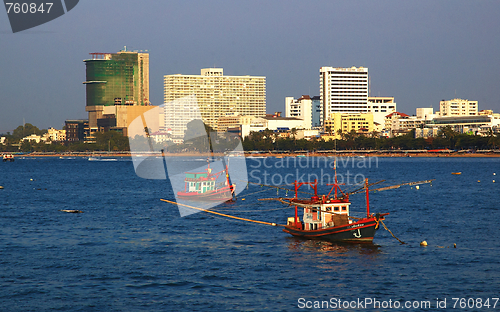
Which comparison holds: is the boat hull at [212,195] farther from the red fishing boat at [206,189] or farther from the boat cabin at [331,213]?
the boat cabin at [331,213]

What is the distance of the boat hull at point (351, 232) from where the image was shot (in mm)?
45062

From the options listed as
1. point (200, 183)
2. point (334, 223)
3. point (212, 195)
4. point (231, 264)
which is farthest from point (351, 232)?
point (200, 183)

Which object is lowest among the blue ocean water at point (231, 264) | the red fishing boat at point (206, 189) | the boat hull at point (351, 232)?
the blue ocean water at point (231, 264)

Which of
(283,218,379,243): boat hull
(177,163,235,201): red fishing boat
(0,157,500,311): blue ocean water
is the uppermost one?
(177,163,235,201): red fishing boat

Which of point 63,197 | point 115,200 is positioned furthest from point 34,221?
point 63,197

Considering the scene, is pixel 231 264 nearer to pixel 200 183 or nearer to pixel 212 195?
pixel 212 195

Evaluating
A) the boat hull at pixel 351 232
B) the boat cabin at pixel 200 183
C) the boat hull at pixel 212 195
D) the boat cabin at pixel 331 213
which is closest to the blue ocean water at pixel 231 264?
the boat hull at pixel 351 232

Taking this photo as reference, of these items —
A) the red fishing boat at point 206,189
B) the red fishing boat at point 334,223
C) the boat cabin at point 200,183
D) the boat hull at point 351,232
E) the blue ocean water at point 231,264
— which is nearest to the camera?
the blue ocean water at point 231,264

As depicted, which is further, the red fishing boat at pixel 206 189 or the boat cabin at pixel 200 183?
the boat cabin at pixel 200 183

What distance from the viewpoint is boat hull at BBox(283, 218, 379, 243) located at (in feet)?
148

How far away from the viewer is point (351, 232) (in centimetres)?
4569

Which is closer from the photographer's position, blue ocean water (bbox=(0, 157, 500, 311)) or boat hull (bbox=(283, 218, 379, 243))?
blue ocean water (bbox=(0, 157, 500, 311))

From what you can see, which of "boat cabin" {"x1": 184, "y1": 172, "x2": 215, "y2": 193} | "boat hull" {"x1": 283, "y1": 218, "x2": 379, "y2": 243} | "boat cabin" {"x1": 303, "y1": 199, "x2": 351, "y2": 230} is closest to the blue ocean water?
"boat hull" {"x1": 283, "y1": 218, "x2": 379, "y2": 243}

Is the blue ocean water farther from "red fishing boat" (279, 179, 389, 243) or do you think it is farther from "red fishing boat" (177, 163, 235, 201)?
"red fishing boat" (177, 163, 235, 201)
